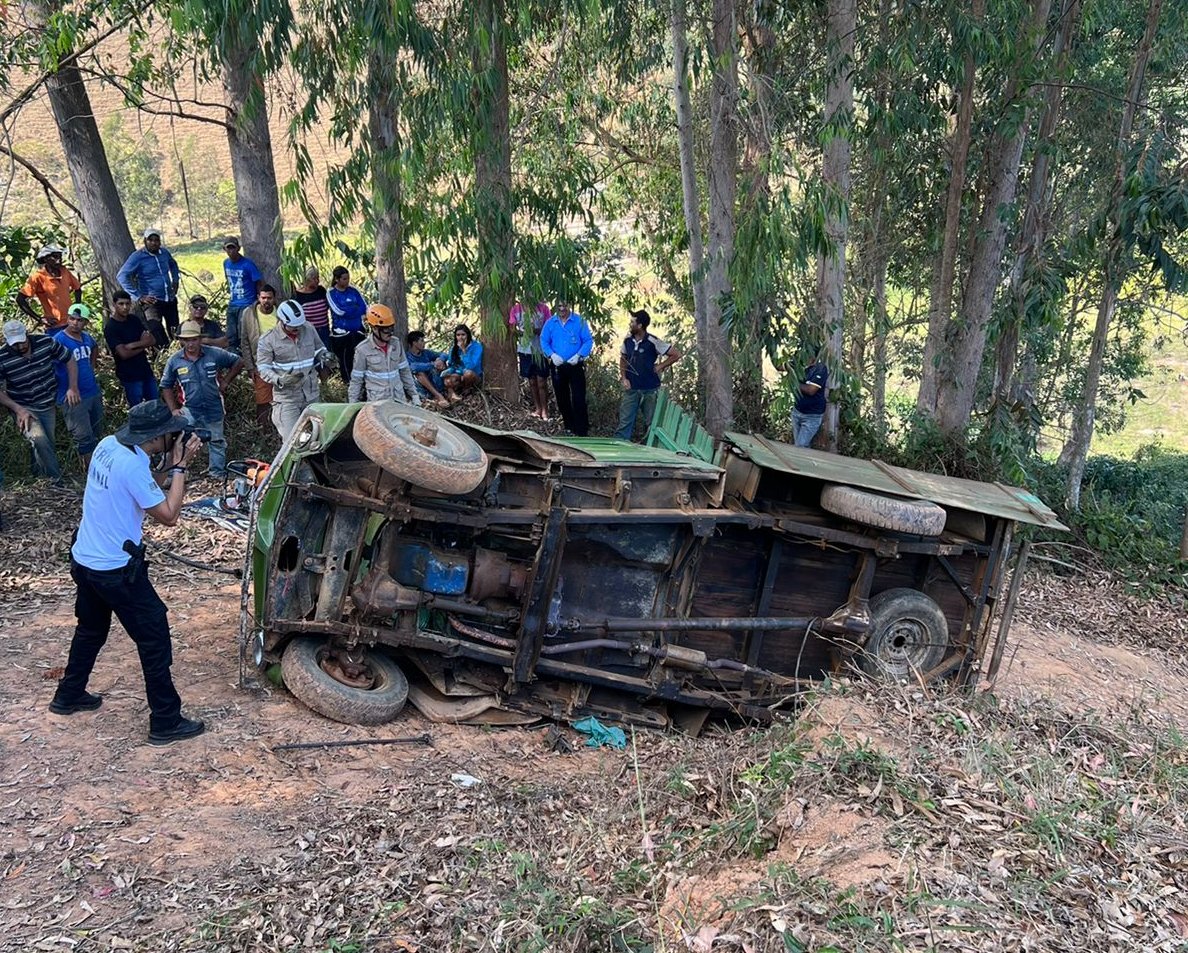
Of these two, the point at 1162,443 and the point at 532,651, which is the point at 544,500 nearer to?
the point at 532,651

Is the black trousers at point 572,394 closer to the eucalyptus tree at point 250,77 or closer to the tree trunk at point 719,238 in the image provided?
the tree trunk at point 719,238

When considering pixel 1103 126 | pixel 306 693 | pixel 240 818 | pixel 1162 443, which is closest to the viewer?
pixel 240 818

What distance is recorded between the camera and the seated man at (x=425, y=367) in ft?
35.9

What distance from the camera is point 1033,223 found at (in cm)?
1402

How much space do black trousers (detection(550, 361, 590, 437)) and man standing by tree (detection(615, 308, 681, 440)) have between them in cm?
49

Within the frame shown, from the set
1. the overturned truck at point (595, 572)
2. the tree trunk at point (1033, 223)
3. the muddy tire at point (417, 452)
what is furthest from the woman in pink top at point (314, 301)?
the tree trunk at point (1033, 223)

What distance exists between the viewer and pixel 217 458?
9711 mm

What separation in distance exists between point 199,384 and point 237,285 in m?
2.21

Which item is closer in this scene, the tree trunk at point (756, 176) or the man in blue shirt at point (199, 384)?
the man in blue shirt at point (199, 384)

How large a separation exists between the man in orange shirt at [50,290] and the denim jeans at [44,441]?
165 centimetres

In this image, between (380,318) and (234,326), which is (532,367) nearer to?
(234,326)

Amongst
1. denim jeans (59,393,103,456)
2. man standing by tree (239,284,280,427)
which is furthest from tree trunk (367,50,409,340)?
denim jeans (59,393,103,456)

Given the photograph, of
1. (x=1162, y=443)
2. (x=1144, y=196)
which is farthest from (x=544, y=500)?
(x=1162, y=443)

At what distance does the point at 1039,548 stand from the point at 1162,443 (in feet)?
67.1
